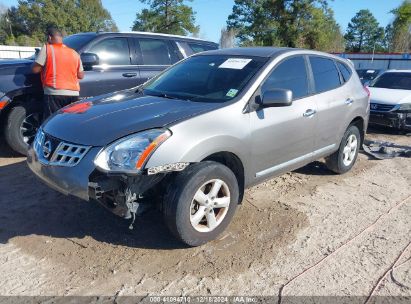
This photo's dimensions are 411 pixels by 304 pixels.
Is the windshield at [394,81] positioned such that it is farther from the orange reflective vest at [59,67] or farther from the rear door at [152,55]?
the orange reflective vest at [59,67]

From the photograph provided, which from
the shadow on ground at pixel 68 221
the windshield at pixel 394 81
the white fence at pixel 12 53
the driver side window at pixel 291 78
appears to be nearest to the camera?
the shadow on ground at pixel 68 221

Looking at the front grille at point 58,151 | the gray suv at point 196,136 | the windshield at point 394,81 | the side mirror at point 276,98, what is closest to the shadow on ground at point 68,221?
the gray suv at point 196,136

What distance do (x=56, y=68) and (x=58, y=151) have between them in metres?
2.62

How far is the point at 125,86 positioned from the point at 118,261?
3933 millimetres

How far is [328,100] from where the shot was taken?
186 inches

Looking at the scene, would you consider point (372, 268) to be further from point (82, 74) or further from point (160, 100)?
point (82, 74)

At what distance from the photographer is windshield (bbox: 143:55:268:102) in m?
3.88

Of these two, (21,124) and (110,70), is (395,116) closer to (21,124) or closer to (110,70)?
(110,70)

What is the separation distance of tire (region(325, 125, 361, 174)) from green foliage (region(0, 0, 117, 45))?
56971 mm

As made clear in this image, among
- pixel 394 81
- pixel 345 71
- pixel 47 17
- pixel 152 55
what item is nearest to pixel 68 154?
pixel 345 71

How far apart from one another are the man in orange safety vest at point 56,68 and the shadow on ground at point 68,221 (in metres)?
1.49

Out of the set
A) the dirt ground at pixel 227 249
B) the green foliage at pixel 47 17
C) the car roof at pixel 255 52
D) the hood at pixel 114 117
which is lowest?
the dirt ground at pixel 227 249

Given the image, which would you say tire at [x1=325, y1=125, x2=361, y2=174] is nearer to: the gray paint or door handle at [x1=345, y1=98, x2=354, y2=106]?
door handle at [x1=345, y1=98, x2=354, y2=106]

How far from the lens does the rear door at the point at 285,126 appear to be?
381 centimetres
